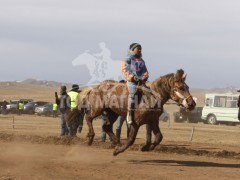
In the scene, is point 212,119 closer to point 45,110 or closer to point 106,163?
point 45,110

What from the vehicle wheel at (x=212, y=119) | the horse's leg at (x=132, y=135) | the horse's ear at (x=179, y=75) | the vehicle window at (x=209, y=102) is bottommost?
the vehicle wheel at (x=212, y=119)

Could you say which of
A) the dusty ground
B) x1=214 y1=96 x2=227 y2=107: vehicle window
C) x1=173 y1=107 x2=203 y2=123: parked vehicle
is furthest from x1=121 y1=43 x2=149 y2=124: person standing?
x1=173 y1=107 x2=203 y2=123: parked vehicle

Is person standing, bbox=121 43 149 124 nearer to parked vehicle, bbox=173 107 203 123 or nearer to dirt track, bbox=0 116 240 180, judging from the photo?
dirt track, bbox=0 116 240 180

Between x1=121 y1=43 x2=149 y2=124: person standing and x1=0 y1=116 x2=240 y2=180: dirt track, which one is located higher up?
x1=121 y1=43 x2=149 y2=124: person standing

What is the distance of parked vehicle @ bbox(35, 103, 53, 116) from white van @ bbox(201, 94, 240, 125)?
16652 mm

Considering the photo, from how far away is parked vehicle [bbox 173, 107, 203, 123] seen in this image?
47062 millimetres

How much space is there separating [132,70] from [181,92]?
1.39 m

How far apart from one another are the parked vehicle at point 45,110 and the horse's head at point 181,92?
137 ft

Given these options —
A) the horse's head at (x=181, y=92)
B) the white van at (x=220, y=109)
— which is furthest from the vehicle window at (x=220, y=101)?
the horse's head at (x=181, y=92)

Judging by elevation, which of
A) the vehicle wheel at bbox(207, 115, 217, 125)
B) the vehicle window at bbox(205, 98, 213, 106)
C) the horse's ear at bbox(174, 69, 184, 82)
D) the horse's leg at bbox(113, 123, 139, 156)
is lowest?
the vehicle wheel at bbox(207, 115, 217, 125)

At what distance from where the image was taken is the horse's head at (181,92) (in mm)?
11734

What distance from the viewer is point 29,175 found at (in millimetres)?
10062

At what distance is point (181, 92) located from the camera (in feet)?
39.1

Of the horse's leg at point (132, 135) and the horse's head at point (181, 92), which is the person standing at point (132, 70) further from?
the horse's head at point (181, 92)
